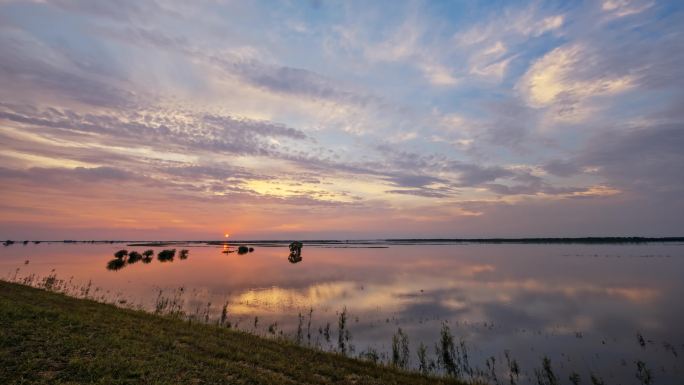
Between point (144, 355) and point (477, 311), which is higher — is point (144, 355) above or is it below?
above

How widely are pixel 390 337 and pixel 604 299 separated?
25.6m

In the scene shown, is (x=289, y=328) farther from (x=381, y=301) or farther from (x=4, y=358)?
(x=4, y=358)

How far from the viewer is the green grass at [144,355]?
10.8 metres

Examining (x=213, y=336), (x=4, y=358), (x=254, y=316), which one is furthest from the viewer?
(x=254, y=316)

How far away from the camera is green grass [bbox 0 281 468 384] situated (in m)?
10.8

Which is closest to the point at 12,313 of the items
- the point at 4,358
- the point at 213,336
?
the point at 4,358

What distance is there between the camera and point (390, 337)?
22531 millimetres

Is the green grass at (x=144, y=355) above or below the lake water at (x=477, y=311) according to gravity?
above

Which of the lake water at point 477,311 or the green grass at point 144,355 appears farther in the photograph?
the lake water at point 477,311

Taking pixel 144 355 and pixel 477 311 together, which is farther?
pixel 477 311

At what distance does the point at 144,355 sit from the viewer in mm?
12766

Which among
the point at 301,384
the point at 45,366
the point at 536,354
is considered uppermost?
the point at 45,366

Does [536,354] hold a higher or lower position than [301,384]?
lower

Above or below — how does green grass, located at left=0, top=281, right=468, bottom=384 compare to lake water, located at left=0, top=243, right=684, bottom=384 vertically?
above
